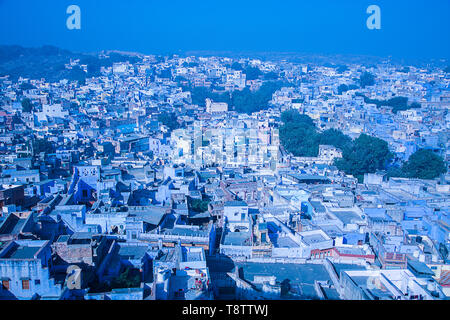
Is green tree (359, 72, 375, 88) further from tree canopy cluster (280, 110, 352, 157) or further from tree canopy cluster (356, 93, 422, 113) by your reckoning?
tree canopy cluster (280, 110, 352, 157)

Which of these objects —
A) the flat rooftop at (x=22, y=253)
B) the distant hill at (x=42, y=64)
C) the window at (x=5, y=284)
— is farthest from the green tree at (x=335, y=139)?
the distant hill at (x=42, y=64)

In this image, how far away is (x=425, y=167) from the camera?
13172 mm

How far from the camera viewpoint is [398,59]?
50062 mm

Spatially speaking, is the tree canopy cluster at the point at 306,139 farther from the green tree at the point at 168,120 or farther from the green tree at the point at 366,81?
the green tree at the point at 366,81

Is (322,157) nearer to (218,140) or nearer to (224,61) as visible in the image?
(218,140)

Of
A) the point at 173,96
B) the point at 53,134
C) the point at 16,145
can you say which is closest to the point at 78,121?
the point at 53,134

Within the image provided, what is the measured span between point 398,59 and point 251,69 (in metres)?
23.3

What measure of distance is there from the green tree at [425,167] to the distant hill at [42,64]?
81.5 feet

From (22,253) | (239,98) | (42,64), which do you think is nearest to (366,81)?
(239,98)

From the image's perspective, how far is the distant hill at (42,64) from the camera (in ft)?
99.1

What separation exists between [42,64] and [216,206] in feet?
98.2
